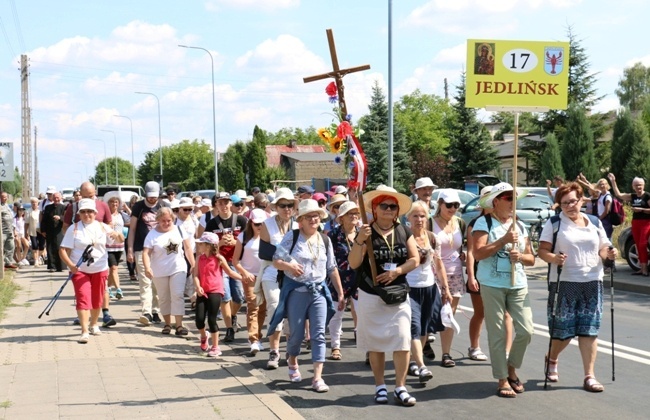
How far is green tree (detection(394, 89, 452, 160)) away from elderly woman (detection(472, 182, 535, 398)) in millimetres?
88533

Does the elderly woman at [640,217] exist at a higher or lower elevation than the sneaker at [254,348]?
higher

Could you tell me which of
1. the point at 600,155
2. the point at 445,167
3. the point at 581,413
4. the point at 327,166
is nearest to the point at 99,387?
the point at 581,413

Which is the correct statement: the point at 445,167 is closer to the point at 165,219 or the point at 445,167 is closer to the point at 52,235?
the point at 52,235

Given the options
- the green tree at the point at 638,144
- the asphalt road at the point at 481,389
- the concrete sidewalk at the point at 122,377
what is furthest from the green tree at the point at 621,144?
the concrete sidewalk at the point at 122,377

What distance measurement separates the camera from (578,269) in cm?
738

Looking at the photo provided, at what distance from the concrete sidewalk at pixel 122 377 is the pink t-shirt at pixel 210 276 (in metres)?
0.74

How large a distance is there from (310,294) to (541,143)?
47.1m

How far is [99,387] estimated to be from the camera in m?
7.61

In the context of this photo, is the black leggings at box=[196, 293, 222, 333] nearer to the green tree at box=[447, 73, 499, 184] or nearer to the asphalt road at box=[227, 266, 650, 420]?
the asphalt road at box=[227, 266, 650, 420]

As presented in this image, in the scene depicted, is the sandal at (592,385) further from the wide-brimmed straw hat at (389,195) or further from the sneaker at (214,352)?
the sneaker at (214,352)

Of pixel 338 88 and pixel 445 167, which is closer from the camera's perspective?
pixel 338 88

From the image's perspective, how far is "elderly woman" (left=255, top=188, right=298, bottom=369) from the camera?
29.0ft

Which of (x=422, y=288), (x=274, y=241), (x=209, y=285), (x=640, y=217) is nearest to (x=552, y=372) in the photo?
(x=422, y=288)

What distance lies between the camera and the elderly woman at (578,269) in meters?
7.36
